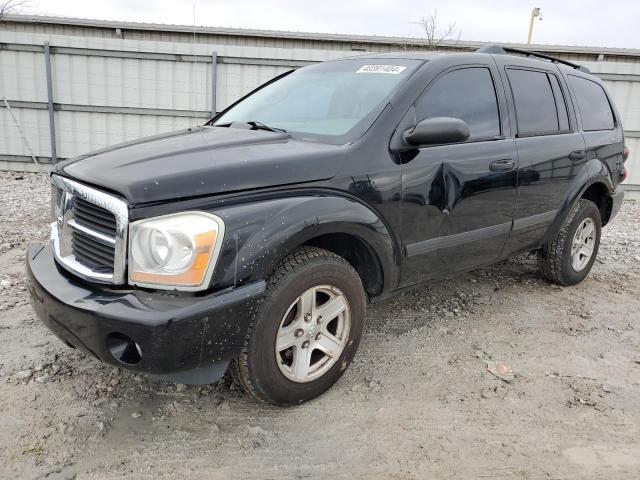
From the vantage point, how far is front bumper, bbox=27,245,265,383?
6.38 feet

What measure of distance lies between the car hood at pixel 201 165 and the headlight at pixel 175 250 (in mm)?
113

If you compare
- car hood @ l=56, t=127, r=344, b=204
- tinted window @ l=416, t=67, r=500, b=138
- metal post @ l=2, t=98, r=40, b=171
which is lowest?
metal post @ l=2, t=98, r=40, b=171

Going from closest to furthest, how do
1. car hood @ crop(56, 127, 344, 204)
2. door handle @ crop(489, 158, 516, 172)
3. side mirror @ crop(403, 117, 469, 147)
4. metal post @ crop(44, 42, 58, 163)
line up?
car hood @ crop(56, 127, 344, 204), side mirror @ crop(403, 117, 469, 147), door handle @ crop(489, 158, 516, 172), metal post @ crop(44, 42, 58, 163)

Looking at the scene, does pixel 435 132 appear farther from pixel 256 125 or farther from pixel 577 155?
pixel 577 155

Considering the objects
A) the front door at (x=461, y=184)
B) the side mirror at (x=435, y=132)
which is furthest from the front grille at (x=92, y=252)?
the side mirror at (x=435, y=132)

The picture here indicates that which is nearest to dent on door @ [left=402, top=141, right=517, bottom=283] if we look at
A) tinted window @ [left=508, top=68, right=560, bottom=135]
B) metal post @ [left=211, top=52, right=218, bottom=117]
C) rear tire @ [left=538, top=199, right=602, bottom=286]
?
tinted window @ [left=508, top=68, right=560, bottom=135]

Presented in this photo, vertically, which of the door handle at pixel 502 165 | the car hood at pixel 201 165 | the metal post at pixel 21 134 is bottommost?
the metal post at pixel 21 134

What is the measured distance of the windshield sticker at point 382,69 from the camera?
9.89ft

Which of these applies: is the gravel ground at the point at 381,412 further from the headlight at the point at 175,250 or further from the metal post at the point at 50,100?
the metal post at the point at 50,100

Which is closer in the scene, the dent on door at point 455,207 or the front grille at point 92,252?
the front grille at point 92,252

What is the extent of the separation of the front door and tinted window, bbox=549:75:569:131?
31.2 inches

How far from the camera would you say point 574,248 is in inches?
172

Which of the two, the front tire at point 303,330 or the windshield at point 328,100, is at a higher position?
the windshield at point 328,100

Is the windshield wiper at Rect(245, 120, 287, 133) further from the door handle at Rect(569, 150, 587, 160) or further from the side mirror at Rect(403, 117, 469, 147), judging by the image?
the door handle at Rect(569, 150, 587, 160)
